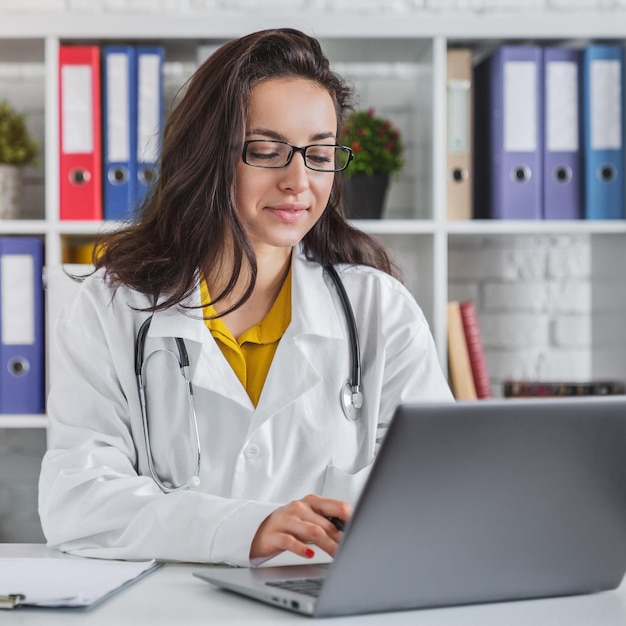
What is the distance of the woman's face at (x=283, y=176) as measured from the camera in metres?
1.49

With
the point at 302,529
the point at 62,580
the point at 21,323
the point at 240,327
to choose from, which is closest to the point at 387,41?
the point at 240,327

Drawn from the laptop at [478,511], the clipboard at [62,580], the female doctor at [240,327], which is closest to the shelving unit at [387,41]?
the female doctor at [240,327]

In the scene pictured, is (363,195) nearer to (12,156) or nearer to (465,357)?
(465,357)

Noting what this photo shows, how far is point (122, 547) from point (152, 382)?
330 mm

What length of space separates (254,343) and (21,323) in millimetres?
807

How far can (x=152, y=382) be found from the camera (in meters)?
1.45

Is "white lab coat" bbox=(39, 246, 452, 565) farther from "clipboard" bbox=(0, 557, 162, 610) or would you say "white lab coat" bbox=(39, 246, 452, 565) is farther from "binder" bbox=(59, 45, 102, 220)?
"binder" bbox=(59, 45, 102, 220)

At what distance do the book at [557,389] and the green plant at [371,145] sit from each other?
596 mm

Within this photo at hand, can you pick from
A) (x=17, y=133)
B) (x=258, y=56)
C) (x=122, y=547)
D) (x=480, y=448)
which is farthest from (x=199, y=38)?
(x=480, y=448)

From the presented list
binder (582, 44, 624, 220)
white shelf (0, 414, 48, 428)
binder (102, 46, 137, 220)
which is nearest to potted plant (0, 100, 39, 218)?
binder (102, 46, 137, 220)

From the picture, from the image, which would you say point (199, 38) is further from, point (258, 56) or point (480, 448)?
point (480, 448)

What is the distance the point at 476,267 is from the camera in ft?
8.27

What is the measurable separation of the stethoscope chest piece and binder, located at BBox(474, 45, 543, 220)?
0.84 metres

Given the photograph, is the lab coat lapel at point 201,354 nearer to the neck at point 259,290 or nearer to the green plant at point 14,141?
the neck at point 259,290
